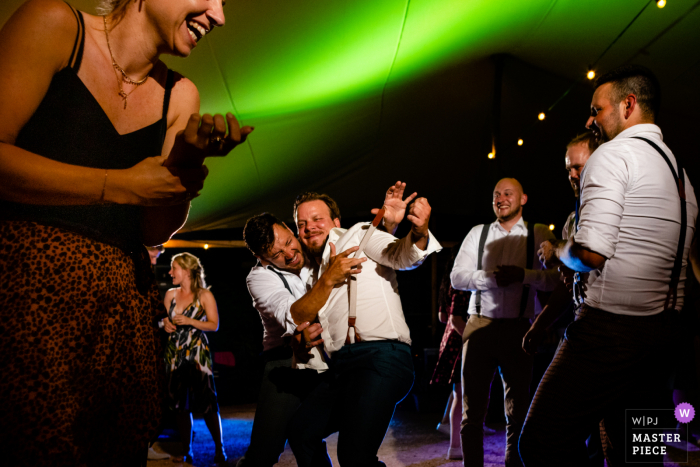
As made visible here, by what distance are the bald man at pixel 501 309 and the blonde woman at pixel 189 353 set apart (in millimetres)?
2507

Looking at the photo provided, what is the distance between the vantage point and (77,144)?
0.82 metres

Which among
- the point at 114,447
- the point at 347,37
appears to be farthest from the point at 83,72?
the point at 347,37

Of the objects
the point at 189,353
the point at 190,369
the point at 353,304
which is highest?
the point at 353,304

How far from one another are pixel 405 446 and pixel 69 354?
459cm

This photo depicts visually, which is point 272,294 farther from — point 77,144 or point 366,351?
point 77,144

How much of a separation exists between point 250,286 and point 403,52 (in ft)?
9.18

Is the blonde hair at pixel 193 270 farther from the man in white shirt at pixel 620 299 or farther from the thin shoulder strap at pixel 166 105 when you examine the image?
the thin shoulder strap at pixel 166 105

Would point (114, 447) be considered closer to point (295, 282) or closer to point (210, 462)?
point (295, 282)

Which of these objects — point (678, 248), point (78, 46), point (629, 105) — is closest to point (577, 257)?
point (678, 248)

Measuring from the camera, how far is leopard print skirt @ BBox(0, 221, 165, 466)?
73 centimetres

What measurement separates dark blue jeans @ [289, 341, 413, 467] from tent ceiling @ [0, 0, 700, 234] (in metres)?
2.19

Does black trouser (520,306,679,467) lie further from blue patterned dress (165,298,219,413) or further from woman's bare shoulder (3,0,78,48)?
blue patterned dress (165,298,219,413)

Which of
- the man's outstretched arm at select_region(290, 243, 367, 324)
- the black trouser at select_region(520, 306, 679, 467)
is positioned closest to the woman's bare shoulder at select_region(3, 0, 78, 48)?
the man's outstretched arm at select_region(290, 243, 367, 324)

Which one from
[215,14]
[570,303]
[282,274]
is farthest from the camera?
[570,303]
